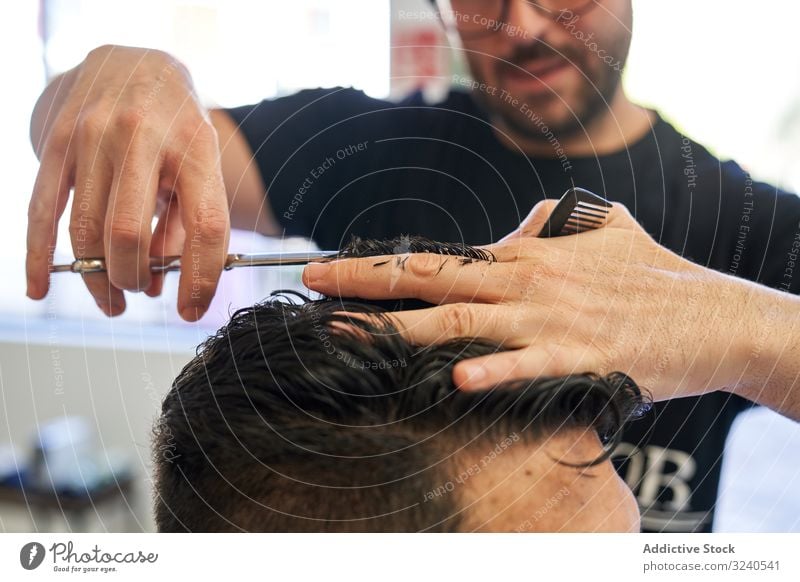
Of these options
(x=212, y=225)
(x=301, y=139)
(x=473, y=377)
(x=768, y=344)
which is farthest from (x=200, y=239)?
(x=768, y=344)

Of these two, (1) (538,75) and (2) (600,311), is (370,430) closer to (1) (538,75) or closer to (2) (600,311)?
(2) (600,311)

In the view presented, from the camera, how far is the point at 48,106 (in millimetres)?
516

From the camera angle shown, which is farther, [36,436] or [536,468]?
[36,436]

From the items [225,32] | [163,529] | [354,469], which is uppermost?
[225,32]

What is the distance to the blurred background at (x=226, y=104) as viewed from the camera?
50 cm

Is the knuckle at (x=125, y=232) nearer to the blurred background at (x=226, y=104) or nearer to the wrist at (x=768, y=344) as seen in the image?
the blurred background at (x=226, y=104)

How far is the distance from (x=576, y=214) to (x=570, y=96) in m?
0.10

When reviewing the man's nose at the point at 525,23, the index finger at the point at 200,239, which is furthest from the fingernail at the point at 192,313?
the man's nose at the point at 525,23

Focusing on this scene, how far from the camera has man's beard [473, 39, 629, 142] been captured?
1.65ft

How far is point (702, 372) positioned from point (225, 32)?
0.47 metres

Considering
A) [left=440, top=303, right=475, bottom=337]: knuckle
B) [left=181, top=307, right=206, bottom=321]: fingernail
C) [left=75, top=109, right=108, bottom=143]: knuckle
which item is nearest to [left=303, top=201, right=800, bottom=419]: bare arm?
[left=440, top=303, right=475, bottom=337]: knuckle
